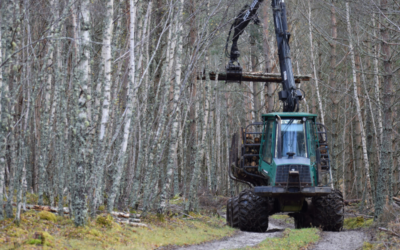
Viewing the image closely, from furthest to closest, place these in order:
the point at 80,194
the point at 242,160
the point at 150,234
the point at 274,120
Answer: the point at 242,160 < the point at 274,120 < the point at 150,234 < the point at 80,194

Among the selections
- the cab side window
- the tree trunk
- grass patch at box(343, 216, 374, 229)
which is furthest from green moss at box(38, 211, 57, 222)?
grass patch at box(343, 216, 374, 229)

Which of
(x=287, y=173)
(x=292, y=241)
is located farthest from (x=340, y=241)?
(x=287, y=173)

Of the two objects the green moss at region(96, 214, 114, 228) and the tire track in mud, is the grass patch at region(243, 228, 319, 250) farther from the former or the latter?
the green moss at region(96, 214, 114, 228)

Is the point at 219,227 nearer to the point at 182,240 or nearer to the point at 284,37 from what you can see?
the point at 182,240

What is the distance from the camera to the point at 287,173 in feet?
31.1

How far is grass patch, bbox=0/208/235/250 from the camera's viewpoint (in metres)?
6.56

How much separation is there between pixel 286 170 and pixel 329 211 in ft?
5.83

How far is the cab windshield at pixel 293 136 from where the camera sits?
992 cm

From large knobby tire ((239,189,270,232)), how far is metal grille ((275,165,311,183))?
99 cm

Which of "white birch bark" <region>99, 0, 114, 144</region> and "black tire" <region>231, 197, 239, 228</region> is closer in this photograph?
"white birch bark" <region>99, 0, 114, 144</region>

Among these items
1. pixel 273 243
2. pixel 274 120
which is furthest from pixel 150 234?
pixel 274 120

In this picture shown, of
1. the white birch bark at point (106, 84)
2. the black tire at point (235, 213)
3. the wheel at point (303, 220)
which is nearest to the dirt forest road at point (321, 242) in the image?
the black tire at point (235, 213)

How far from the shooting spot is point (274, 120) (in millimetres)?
10133

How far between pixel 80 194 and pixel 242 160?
14.7 ft
